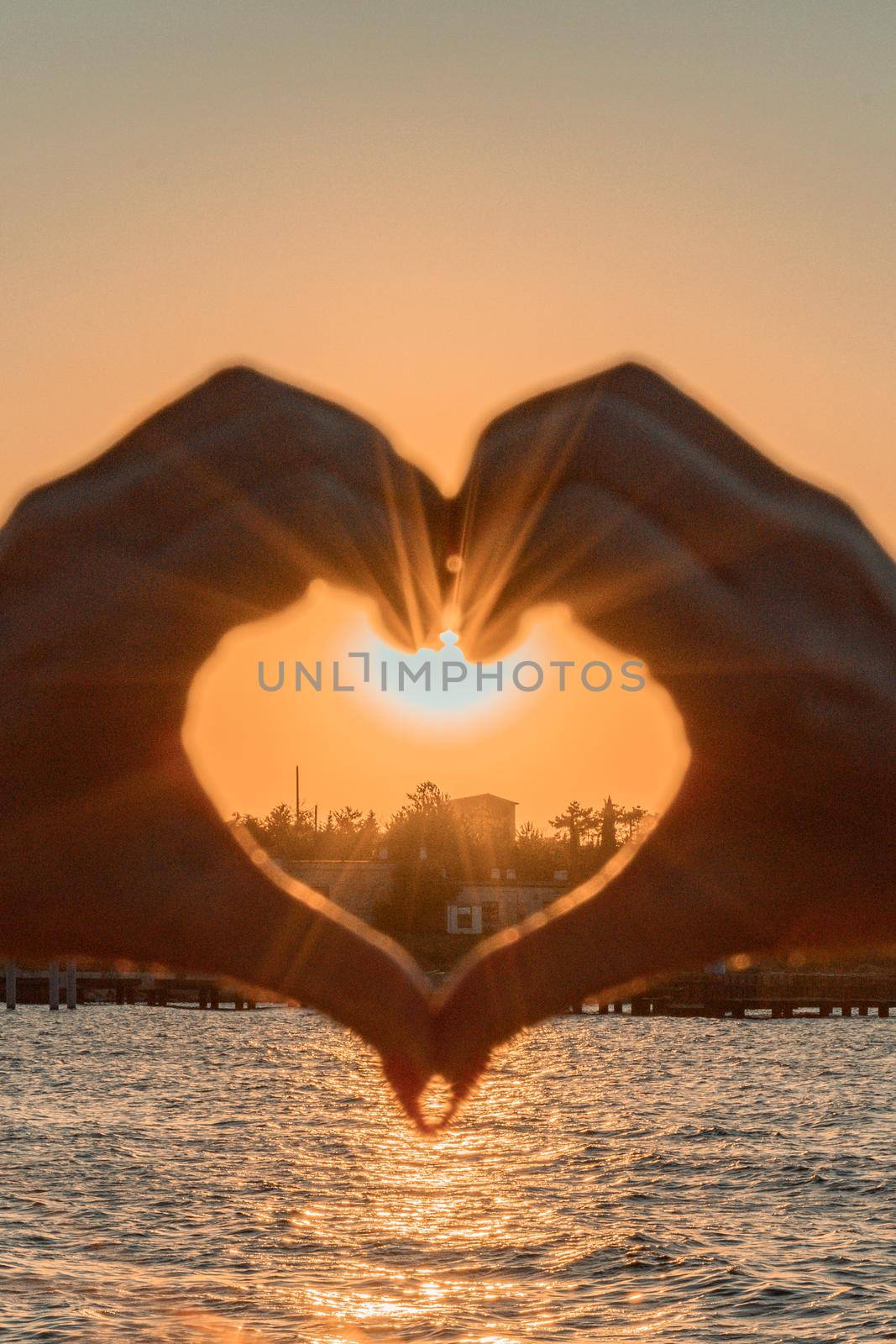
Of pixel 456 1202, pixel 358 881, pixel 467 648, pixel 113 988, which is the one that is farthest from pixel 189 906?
pixel 358 881

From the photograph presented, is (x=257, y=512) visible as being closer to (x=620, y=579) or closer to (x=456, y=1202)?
(x=620, y=579)

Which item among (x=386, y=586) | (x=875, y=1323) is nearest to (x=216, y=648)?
(x=386, y=586)

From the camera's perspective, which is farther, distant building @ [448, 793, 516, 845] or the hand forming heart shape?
distant building @ [448, 793, 516, 845]

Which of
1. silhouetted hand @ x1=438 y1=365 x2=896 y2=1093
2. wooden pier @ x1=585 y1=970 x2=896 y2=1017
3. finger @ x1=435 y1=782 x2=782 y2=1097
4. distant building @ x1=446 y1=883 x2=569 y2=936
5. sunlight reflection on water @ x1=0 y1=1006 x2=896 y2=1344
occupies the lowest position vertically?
sunlight reflection on water @ x1=0 y1=1006 x2=896 y2=1344

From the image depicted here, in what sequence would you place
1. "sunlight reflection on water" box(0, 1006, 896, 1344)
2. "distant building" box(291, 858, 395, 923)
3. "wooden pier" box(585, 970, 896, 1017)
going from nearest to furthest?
"sunlight reflection on water" box(0, 1006, 896, 1344) → "wooden pier" box(585, 970, 896, 1017) → "distant building" box(291, 858, 395, 923)

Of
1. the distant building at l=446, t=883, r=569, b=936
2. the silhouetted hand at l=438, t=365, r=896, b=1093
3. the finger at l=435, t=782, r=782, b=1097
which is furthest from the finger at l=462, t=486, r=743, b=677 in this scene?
the distant building at l=446, t=883, r=569, b=936

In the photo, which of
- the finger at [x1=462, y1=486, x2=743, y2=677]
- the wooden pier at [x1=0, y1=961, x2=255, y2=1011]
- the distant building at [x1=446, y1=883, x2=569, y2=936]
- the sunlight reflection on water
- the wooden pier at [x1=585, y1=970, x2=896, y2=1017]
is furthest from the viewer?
the distant building at [x1=446, y1=883, x2=569, y2=936]

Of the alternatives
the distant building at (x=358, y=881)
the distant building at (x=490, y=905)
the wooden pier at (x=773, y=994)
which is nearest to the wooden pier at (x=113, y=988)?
the distant building at (x=358, y=881)

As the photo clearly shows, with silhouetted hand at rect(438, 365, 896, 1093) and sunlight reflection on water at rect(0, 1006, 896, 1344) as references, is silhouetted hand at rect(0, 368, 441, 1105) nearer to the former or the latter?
silhouetted hand at rect(438, 365, 896, 1093)
